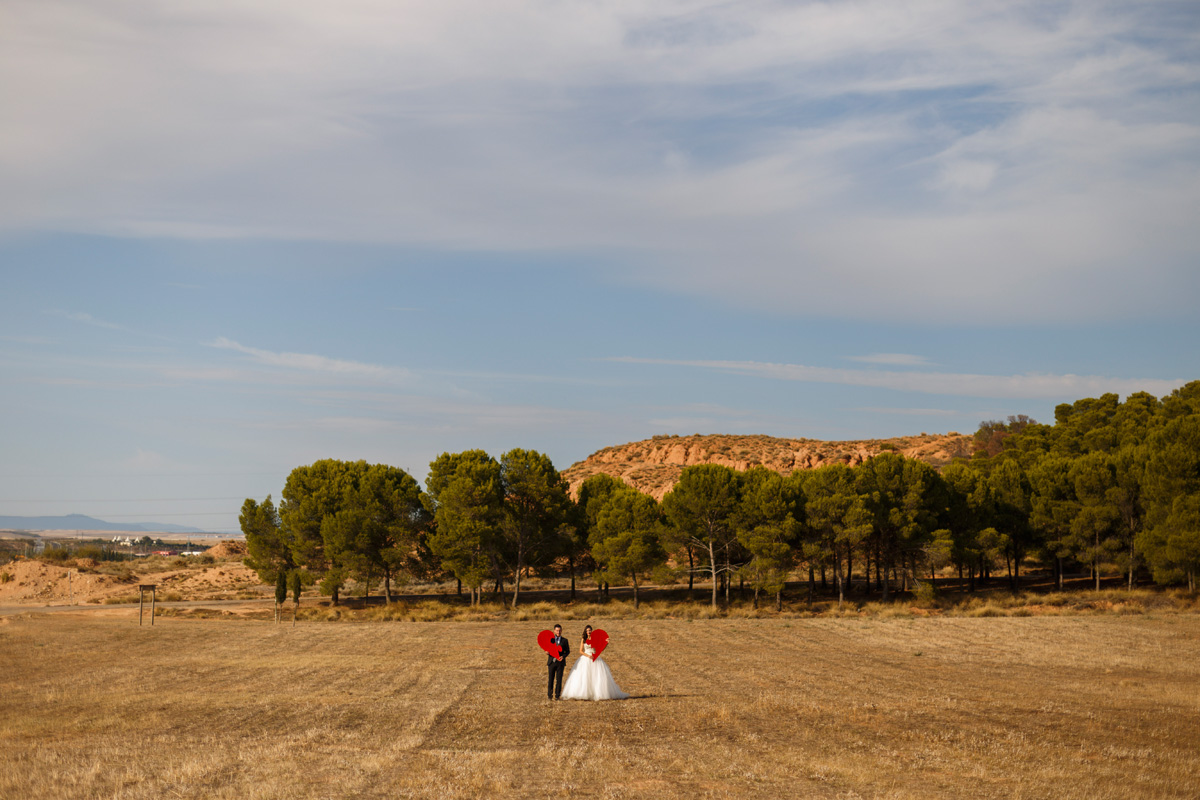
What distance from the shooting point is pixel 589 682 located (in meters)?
20.8

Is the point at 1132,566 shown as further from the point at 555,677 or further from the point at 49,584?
the point at 49,584

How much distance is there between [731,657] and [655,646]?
4.56m

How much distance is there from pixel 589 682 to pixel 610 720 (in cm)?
270

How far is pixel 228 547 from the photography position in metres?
131

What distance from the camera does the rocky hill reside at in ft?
430

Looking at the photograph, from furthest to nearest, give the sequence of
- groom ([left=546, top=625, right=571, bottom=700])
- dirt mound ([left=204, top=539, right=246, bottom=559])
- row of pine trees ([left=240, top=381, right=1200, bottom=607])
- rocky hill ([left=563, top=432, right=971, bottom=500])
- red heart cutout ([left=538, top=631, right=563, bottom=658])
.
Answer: rocky hill ([left=563, top=432, right=971, bottom=500]), dirt mound ([left=204, top=539, right=246, bottom=559]), row of pine trees ([left=240, top=381, right=1200, bottom=607]), groom ([left=546, top=625, right=571, bottom=700]), red heart cutout ([left=538, top=631, right=563, bottom=658])

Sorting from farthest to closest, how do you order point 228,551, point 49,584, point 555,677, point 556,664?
point 228,551, point 49,584, point 555,677, point 556,664

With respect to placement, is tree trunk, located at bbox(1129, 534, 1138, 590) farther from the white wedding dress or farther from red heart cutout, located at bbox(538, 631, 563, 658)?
red heart cutout, located at bbox(538, 631, 563, 658)

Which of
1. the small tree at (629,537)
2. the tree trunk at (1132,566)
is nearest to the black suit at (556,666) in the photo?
the small tree at (629,537)

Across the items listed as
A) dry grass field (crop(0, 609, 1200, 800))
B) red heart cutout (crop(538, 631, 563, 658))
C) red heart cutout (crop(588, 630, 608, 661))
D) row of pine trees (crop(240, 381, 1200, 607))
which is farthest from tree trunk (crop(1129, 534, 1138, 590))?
red heart cutout (crop(538, 631, 563, 658))

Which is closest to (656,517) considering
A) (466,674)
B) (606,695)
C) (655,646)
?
(655,646)

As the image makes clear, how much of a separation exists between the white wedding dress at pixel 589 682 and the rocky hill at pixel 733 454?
9829 centimetres

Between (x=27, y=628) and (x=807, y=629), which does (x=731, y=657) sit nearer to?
(x=807, y=629)

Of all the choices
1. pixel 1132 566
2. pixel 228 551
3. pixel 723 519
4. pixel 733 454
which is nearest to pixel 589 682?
pixel 723 519
